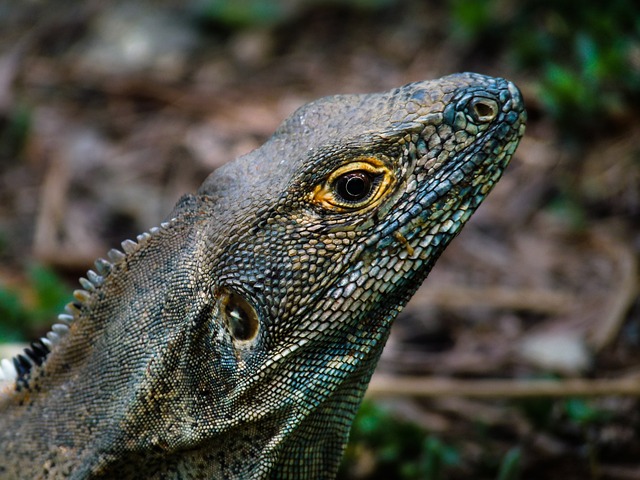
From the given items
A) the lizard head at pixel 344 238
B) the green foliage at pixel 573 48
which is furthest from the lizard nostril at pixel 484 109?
the green foliage at pixel 573 48

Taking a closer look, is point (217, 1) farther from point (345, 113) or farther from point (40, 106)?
point (345, 113)

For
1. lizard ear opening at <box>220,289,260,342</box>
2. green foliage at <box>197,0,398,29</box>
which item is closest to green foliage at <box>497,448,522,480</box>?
lizard ear opening at <box>220,289,260,342</box>

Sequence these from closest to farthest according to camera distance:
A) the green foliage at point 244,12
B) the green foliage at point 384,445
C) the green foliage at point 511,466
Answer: the green foliage at point 511,466, the green foliage at point 384,445, the green foliage at point 244,12

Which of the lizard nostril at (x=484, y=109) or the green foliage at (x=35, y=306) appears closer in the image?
the lizard nostril at (x=484, y=109)

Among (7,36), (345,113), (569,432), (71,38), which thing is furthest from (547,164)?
(7,36)

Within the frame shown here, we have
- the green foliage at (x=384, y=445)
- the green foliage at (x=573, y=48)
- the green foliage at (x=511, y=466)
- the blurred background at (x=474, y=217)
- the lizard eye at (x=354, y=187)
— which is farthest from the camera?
the green foliage at (x=573, y=48)

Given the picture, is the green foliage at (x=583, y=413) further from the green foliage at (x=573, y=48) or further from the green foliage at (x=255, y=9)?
the green foliage at (x=255, y=9)

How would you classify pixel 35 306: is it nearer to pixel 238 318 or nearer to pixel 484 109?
pixel 238 318

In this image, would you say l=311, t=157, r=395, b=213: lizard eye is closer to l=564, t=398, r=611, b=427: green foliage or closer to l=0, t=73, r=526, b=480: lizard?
l=0, t=73, r=526, b=480: lizard
